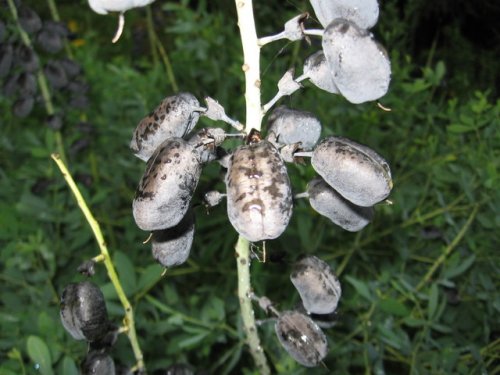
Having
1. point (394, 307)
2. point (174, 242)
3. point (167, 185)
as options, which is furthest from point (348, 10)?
point (394, 307)

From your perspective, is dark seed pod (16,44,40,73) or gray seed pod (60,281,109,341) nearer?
gray seed pod (60,281,109,341)

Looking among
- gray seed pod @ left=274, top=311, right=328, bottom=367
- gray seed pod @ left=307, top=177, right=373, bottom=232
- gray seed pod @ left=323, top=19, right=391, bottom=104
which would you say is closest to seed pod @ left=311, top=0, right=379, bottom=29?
gray seed pod @ left=323, top=19, right=391, bottom=104

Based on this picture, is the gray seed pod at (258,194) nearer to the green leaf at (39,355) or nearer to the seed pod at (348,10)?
the seed pod at (348,10)

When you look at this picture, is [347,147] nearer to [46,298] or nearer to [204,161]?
[204,161]

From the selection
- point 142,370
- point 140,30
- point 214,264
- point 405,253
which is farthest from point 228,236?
point 140,30

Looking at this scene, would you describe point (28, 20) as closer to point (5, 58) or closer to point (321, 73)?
point (5, 58)

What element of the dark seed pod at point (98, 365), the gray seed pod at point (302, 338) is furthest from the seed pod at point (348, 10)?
the dark seed pod at point (98, 365)

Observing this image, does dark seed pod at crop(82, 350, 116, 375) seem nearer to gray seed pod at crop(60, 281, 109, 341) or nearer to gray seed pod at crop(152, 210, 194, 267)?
gray seed pod at crop(60, 281, 109, 341)
